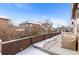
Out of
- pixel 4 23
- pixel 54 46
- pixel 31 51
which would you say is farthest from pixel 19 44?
pixel 54 46

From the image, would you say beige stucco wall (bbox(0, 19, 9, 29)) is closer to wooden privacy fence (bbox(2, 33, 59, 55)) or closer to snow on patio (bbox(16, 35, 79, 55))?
wooden privacy fence (bbox(2, 33, 59, 55))

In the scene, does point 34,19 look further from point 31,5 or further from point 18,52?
point 18,52

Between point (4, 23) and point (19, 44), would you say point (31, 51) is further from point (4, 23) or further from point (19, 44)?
point (4, 23)

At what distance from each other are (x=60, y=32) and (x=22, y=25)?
741 millimetres

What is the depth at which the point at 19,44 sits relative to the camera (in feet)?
8.82

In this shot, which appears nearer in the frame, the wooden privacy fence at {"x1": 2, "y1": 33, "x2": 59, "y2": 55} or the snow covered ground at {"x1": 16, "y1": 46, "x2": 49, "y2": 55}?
the wooden privacy fence at {"x1": 2, "y1": 33, "x2": 59, "y2": 55}

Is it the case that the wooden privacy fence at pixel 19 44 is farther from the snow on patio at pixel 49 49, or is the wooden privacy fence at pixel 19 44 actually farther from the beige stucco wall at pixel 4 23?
the beige stucco wall at pixel 4 23

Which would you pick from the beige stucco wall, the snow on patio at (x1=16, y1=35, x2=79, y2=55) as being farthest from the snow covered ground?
the beige stucco wall

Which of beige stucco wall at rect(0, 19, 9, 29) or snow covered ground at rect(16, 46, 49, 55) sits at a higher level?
beige stucco wall at rect(0, 19, 9, 29)

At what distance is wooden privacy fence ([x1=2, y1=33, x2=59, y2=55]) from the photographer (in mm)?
2588

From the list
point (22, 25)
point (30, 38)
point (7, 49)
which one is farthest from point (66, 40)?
point (7, 49)

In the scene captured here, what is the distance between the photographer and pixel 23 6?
8.94 feet

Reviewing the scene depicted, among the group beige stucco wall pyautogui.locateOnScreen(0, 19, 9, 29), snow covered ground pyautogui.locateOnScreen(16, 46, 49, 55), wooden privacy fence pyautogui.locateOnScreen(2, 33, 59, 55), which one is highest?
beige stucco wall pyautogui.locateOnScreen(0, 19, 9, 29)

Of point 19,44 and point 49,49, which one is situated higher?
point 19,44
